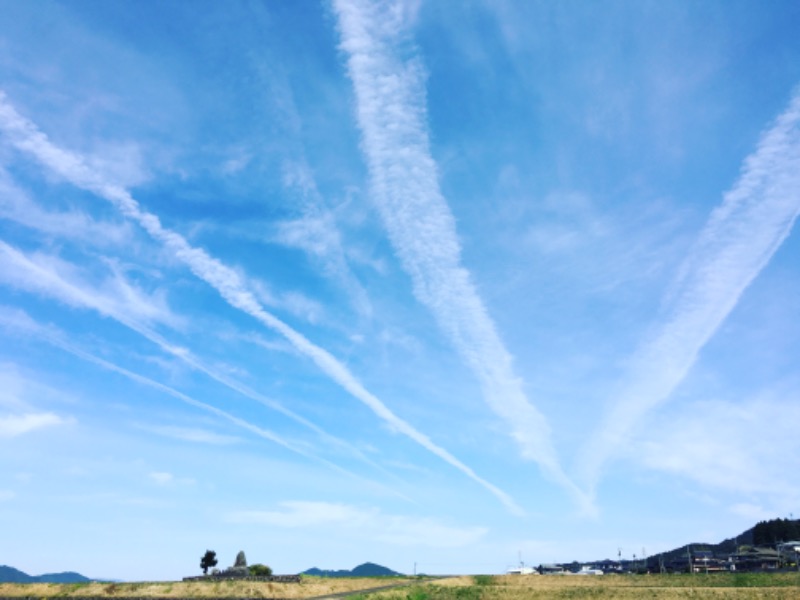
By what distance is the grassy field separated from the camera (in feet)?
250

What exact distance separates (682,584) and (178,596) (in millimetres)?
77762

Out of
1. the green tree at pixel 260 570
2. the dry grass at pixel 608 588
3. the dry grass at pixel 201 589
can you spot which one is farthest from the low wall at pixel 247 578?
the dry grass at pixel 608 588

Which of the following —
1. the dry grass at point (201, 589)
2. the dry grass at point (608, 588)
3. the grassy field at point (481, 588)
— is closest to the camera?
the dry grass at point (608, 588)

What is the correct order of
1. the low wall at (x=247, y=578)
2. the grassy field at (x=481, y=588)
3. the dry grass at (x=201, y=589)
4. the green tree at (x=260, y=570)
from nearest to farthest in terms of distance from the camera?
1. the grassy field at (x=481, y=588)
2. the dry grass at (x=201, y=589)
3. the low wall at (x=247, y=578)
4. the green tree at (x=260, y=570)

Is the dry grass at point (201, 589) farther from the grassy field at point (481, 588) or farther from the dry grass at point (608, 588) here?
the dry grass at point (608, 588)

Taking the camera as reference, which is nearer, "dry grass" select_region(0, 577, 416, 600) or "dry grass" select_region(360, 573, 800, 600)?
"dry grass" select_region(360, 573, 800, 600)

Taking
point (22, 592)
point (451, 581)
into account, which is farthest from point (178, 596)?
point (451, 581)

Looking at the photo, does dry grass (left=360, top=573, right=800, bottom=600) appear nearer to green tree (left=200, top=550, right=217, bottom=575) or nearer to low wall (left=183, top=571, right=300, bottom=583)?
low wall (left=183, top=571, right=300, bottom=583)

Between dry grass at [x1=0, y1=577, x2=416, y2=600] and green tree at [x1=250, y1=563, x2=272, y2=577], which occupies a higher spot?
green tree at [x1=250, y1=563, x2=272, y2=577]

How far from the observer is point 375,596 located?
77250mm

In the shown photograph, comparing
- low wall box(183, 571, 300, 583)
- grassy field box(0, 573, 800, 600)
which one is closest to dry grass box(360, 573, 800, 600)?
grassy field box(0, 573, 800, 600)

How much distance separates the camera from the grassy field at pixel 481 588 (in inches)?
3004

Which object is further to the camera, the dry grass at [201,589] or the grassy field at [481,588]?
the dry grass at [201,589]

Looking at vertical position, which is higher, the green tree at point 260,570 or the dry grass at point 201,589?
the green tree at point 260,570
